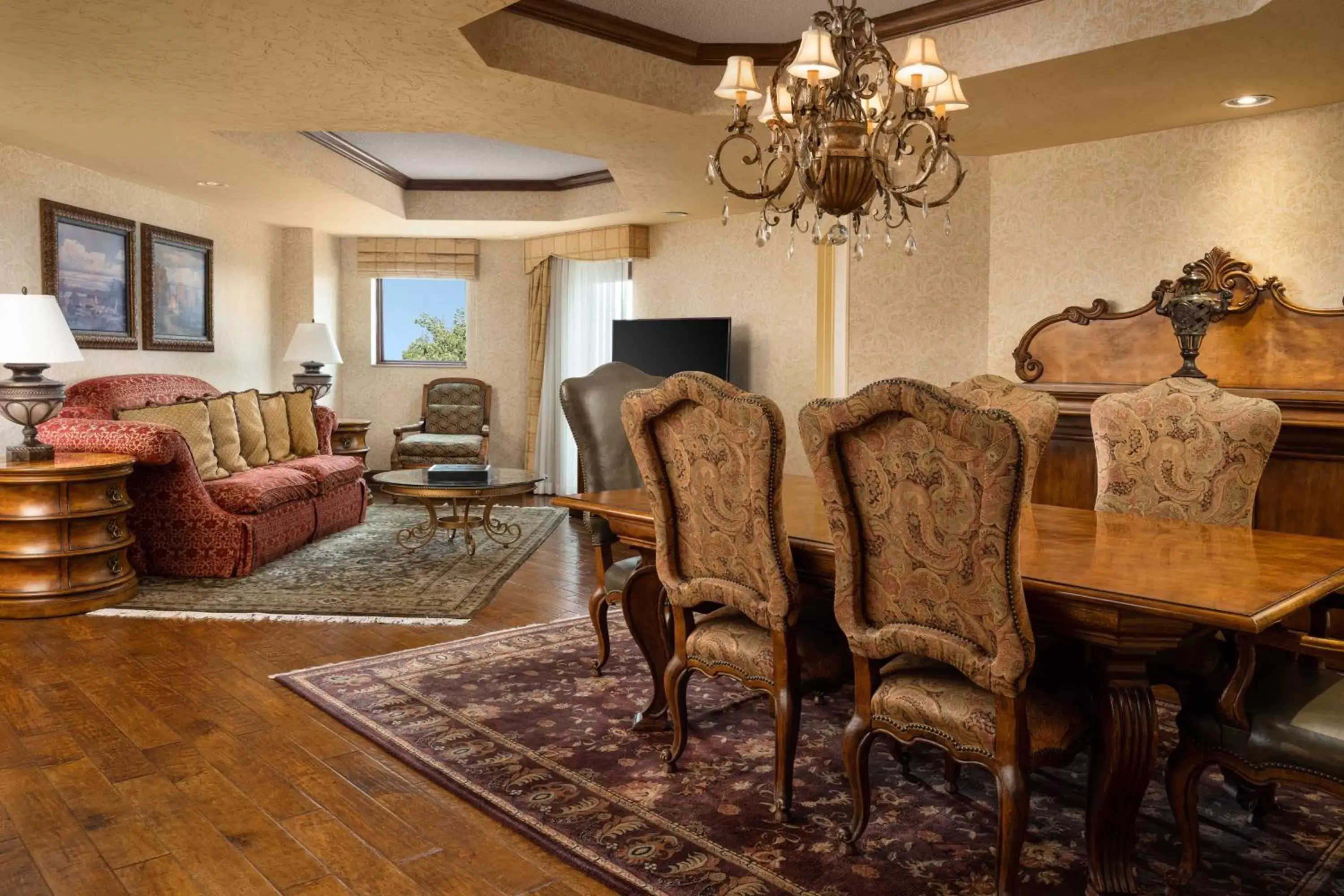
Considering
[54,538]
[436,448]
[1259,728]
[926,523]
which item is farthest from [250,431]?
[1259,728]

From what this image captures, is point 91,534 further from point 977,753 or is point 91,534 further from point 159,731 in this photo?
point 977,753

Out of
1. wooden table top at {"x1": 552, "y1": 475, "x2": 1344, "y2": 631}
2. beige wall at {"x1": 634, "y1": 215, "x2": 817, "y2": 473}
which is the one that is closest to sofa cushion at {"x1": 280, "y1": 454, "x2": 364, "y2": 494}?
beige wall at {"x1": 634, "y1": 215, "x2": 817, "y2": 473}

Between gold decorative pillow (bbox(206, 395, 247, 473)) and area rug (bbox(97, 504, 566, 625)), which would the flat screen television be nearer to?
area rug (bbox(97, 504, 566, 625))

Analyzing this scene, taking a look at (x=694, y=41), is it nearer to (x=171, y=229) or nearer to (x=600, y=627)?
A: (x=600, y=627)

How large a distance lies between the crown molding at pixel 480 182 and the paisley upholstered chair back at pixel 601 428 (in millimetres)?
3669

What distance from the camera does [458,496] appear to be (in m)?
5.22

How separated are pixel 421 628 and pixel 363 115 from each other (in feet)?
7.67

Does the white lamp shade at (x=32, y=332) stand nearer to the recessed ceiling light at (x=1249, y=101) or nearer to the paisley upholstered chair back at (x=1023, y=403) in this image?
the paisley upholstered chair back at (x=1023, y=403)

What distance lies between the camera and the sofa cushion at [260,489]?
16.6ft

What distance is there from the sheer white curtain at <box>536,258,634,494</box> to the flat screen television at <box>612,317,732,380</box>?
0.58m

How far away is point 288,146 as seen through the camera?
5613mm

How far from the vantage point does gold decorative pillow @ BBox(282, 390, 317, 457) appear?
259 inches

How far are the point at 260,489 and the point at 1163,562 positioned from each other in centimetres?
445

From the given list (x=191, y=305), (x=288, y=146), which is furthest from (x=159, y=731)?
(x=191, y=305)
